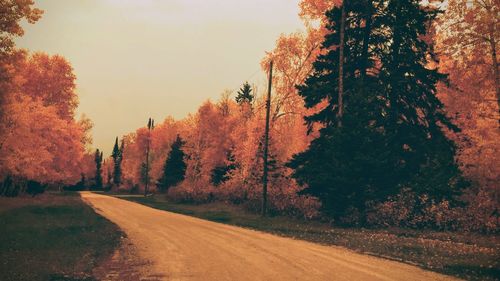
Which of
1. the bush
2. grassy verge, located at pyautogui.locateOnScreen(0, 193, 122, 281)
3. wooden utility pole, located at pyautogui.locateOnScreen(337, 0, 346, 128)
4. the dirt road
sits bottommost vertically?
grassy verge, located at pyautogui.locateOnScreen(0, 193, 122, 281)

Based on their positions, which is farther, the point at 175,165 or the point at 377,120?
the point at 175,165

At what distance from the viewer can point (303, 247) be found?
14.1 m

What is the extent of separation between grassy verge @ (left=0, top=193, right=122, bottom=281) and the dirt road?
1.54m

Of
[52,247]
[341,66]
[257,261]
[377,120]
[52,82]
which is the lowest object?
[52,247]

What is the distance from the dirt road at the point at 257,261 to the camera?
945 cm

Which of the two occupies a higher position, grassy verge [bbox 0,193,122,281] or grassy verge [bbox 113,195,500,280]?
grassy verge [bbox 113,195,500,280]

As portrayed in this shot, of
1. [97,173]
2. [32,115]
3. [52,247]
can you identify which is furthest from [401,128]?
[97,173]

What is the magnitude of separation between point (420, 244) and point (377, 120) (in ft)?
29.9

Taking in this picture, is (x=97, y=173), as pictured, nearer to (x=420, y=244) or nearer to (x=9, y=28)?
(x=9, y=28)

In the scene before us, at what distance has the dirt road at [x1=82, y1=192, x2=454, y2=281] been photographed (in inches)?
372

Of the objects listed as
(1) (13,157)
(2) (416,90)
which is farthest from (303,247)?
(1) (13,157)

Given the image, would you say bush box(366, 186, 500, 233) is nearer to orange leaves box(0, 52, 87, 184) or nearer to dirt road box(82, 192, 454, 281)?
dirt road box(82, 192, 454, 281)

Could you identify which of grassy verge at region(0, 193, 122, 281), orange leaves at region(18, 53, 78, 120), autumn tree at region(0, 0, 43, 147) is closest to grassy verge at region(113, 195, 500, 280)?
grassy verge at region(0, 193, 122, 281)

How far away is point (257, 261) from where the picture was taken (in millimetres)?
11203
